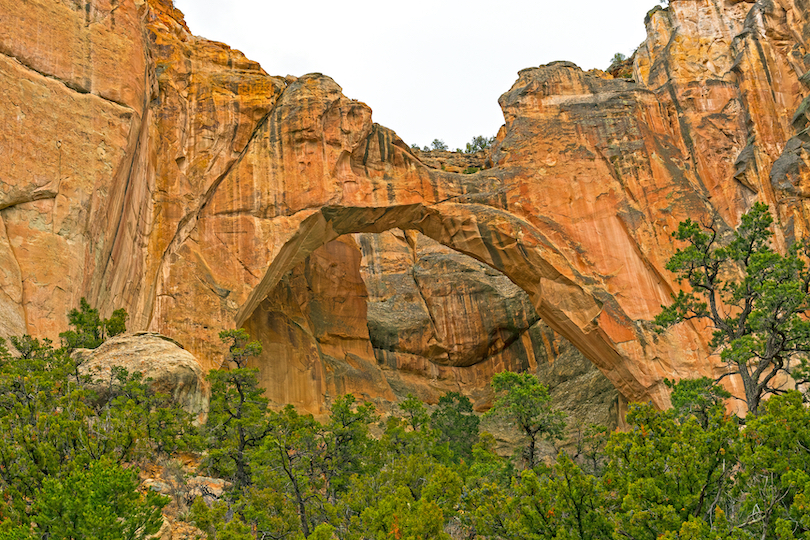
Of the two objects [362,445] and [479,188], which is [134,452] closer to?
[362,445]

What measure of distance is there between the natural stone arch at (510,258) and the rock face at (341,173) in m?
0.09

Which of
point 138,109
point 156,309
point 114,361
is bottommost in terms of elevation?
point 114,361

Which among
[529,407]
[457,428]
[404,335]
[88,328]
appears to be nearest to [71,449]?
[88,328]

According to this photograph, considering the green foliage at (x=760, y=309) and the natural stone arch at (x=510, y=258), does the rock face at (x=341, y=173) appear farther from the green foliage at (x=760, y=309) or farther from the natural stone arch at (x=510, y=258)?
the green foliage at (x=760, y=309)

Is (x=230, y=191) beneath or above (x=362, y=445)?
above

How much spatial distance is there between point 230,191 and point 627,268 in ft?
53.8

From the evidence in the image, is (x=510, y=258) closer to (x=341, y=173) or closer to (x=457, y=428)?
(x=341, y=173)

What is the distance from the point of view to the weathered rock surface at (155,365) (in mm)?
22062

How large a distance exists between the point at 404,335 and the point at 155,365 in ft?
79.3

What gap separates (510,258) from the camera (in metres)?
32.6

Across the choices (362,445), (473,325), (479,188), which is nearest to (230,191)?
(479,188)

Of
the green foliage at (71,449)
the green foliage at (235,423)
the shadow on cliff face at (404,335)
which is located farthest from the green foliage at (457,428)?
the green foliage at (71,449)

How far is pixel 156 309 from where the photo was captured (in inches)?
1131

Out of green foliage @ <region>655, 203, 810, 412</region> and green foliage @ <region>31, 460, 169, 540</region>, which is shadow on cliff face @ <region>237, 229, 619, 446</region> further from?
green foliage @ <region>31, 460, 169, 540</region>
